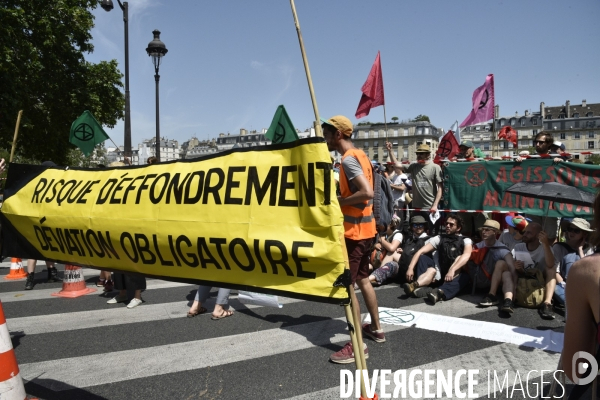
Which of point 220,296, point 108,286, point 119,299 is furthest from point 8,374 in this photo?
point 108,286

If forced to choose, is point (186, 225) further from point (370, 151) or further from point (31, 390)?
point (370, 151)

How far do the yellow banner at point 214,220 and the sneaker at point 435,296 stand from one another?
3.74 metres

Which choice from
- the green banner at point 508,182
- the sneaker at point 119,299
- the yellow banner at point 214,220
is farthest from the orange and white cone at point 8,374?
the green banner at point 508,182

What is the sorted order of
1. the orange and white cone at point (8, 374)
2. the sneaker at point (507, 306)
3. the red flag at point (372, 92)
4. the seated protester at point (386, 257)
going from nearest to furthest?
the orange and white cone at point (8, 374) < the sneaker at point (507, 306) < the seated protester at point (386, 257) < the red flag at point (372, 92)

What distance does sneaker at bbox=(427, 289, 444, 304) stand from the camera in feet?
18.8

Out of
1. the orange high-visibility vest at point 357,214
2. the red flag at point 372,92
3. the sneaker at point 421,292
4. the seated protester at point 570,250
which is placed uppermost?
the red flag at point 372,92

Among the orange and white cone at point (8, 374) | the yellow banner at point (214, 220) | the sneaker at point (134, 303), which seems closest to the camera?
the yellow banner at point (214, 220)

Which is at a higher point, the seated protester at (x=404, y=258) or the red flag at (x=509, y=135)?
the red flag at (x=509, y=135)

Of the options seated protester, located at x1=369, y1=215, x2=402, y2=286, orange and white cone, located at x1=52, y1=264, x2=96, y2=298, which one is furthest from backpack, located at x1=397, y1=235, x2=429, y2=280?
orange and white cone, located at x1=52, y1=264, x2=96, y2=298

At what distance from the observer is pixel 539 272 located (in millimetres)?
5555

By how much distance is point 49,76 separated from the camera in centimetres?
1970

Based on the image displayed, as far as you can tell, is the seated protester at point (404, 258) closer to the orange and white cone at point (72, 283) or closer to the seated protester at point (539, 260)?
the seated protester at point (539, 260)

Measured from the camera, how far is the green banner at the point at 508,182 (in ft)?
23.4

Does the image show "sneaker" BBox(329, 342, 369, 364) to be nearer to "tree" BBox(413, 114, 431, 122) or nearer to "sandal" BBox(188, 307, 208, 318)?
"sandal" BBox(188, 307, 208, 318)
